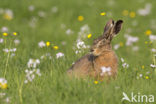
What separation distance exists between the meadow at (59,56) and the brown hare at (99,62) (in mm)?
191

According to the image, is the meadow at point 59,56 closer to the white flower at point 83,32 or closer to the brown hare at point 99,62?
the white flower at point 83,32

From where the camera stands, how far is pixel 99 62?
18.3 feet

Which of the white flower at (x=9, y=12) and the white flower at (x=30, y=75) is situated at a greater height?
the white flower at (x=9, y=12)

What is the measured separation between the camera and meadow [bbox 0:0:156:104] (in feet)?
15.8

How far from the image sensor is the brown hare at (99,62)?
18.0ft

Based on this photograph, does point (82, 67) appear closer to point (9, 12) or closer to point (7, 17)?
point (7, 17)

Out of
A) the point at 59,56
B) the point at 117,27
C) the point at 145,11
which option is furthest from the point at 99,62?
the point at 145,11

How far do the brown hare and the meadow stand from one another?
19 centimetres

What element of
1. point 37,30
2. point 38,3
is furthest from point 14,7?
point 37,30

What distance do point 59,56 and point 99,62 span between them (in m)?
1.04

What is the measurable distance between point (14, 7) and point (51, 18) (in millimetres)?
1346

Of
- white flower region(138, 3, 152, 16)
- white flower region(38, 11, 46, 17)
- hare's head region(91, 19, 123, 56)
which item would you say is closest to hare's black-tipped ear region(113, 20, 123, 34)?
hare's head region(91, 19, 123, 56)

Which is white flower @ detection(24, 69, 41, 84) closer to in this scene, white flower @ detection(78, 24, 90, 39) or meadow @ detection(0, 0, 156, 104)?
meadow @ detection(0, 0, 156, 104)

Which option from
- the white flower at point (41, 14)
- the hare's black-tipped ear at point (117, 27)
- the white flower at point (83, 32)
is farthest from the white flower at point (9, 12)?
the hare's black-tipped ear at point (117, 27)
